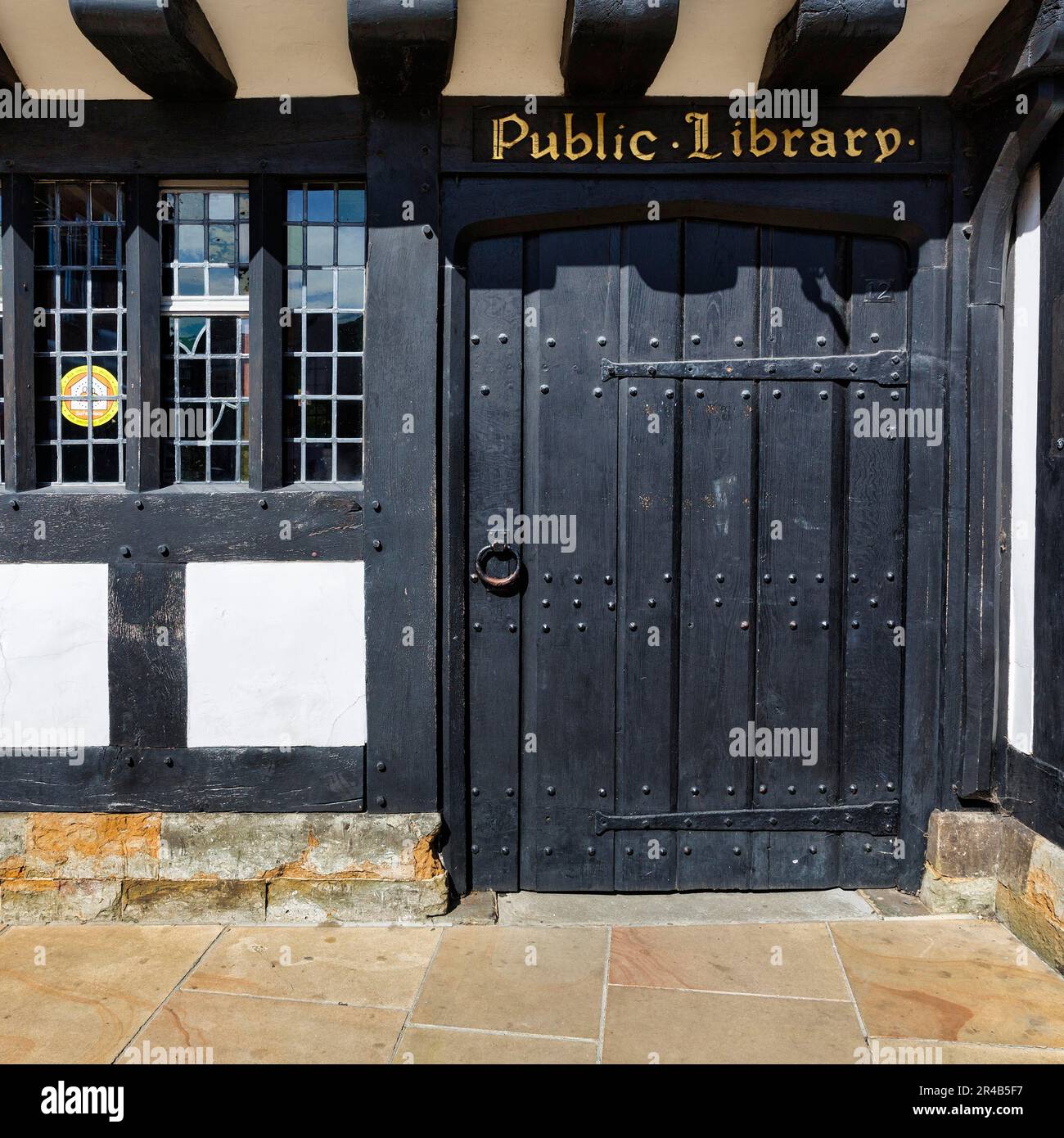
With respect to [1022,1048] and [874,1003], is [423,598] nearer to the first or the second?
[874,1003]

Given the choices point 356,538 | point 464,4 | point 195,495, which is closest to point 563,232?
point 464,4

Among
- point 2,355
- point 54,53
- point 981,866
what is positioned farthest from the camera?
point 2,355

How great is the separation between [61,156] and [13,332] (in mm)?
650

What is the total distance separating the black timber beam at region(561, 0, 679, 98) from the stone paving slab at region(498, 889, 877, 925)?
2914 mm

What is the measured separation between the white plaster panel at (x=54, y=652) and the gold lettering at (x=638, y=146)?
242 cm

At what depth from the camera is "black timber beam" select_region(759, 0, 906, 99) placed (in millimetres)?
2662

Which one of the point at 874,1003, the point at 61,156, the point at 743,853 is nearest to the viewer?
the point at 874,1003

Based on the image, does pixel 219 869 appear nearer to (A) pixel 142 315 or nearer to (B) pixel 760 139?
(A) pixel 142 315

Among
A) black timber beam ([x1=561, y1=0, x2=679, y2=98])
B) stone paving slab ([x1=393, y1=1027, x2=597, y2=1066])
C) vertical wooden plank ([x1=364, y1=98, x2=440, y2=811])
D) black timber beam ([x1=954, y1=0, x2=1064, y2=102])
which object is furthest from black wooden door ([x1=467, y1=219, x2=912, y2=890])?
stone paving slab ([x1=393, y1=1027, x2=597, y2=1066])

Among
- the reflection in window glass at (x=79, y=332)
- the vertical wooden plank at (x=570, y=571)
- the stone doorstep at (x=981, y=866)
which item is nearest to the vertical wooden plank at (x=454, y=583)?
the vertical wooden plank at (x=570, y=571)

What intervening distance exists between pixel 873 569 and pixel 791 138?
1587 millimetres

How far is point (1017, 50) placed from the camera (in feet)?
9.13

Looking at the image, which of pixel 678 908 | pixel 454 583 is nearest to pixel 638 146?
pixel 454 583

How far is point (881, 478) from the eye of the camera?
326cm
